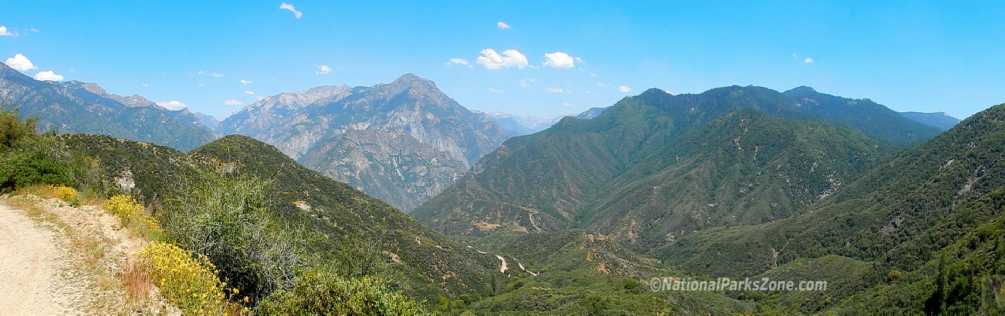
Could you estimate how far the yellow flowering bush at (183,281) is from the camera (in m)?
22.6

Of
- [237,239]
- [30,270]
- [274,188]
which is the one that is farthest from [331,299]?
[274,188]

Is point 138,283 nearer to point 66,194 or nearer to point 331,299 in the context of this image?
point 331,299

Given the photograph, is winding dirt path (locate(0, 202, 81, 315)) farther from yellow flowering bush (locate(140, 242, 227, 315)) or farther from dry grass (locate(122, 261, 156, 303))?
yellow flowering bush (locate(140, 242, 227, 315))

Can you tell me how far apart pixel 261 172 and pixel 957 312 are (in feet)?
672

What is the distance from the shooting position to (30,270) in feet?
81.3

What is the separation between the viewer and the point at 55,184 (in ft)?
134

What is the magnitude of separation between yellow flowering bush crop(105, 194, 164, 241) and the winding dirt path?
4.01m

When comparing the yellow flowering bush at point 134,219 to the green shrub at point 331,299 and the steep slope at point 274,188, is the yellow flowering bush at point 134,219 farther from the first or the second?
the steep slope at point 274,188

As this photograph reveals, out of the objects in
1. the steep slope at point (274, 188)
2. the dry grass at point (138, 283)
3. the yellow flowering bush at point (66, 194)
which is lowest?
the steep slope at point (274, 188)

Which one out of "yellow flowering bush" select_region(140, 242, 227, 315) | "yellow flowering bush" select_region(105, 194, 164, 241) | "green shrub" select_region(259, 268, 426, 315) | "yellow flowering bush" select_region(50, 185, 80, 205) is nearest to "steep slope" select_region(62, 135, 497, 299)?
"yellow flowering bush" select_region(50, 185, 80, 205)

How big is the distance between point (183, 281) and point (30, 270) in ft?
23.1

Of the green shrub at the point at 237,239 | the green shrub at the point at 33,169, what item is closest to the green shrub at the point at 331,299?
the green shrub at the point at 237,239

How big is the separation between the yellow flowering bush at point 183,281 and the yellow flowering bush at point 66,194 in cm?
1396

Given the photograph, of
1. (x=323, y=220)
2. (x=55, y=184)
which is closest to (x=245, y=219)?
(x=55, y=184)
